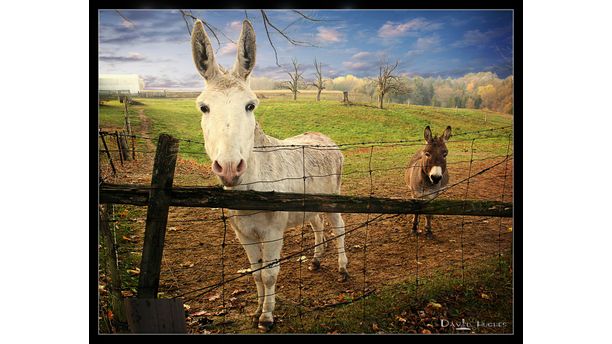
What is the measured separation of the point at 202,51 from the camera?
13.2 feet

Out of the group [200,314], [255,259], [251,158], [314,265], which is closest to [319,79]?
[251,158]

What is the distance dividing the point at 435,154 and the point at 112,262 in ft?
12.3

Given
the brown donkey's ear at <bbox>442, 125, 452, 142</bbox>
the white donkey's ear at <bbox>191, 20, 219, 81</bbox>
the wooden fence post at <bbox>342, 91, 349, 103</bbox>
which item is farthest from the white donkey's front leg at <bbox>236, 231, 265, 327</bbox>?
the brown donkey's ear at <bbox>442, 125, 452, 142</bbox>

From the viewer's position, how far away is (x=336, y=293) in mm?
4973

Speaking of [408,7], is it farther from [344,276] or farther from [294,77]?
[344,276]

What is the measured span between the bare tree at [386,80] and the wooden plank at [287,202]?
1.40m

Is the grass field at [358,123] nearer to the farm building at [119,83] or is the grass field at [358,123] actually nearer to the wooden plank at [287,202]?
the farm building at [119,83]

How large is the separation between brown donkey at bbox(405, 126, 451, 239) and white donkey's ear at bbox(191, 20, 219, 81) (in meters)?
2.58

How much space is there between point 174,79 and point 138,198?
1606 millimetres

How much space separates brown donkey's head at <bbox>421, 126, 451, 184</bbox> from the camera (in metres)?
5.15

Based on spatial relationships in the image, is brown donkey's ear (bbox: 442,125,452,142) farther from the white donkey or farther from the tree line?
the white donkey

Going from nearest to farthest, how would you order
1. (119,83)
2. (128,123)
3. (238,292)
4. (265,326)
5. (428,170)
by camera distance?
(265,326)
(119,83)
(128,123)
(238,292)
(428,170)

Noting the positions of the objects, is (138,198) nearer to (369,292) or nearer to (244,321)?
(244,321)
